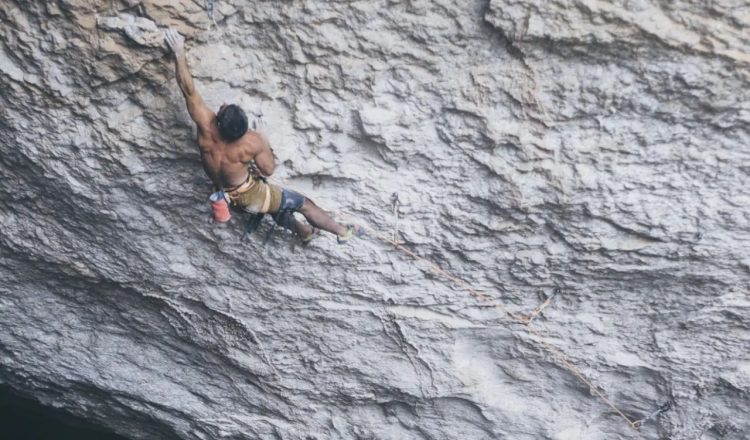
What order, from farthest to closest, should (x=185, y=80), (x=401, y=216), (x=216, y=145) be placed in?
(x=401, y=216) → (x=216, y=145) → (x=185, y=80)

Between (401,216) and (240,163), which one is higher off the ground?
(240,163)

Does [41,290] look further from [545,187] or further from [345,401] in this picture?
[545,187]

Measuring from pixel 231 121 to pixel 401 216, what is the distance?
38.7 inches

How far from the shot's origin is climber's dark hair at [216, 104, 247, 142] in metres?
2.91

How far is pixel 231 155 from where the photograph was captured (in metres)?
3.08

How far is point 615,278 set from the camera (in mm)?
3578

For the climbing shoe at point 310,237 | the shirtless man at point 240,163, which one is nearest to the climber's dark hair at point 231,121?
the shirtless man at point 240,163

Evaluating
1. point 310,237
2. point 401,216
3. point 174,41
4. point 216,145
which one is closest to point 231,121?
point 216,145

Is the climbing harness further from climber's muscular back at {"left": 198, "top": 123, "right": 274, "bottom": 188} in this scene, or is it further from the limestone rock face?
the limestone rock face

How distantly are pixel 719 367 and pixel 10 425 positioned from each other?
5206mm

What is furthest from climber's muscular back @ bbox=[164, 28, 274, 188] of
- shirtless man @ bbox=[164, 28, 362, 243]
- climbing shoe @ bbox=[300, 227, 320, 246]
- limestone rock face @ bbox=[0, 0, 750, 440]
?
climbing shoe @ bbox=[300, 227, 320, 246]

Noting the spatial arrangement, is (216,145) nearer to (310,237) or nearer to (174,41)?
(174,41)

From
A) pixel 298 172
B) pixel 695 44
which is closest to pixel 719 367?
pixel 695 44

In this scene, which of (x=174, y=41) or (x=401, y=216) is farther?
(x=401, y=216)
